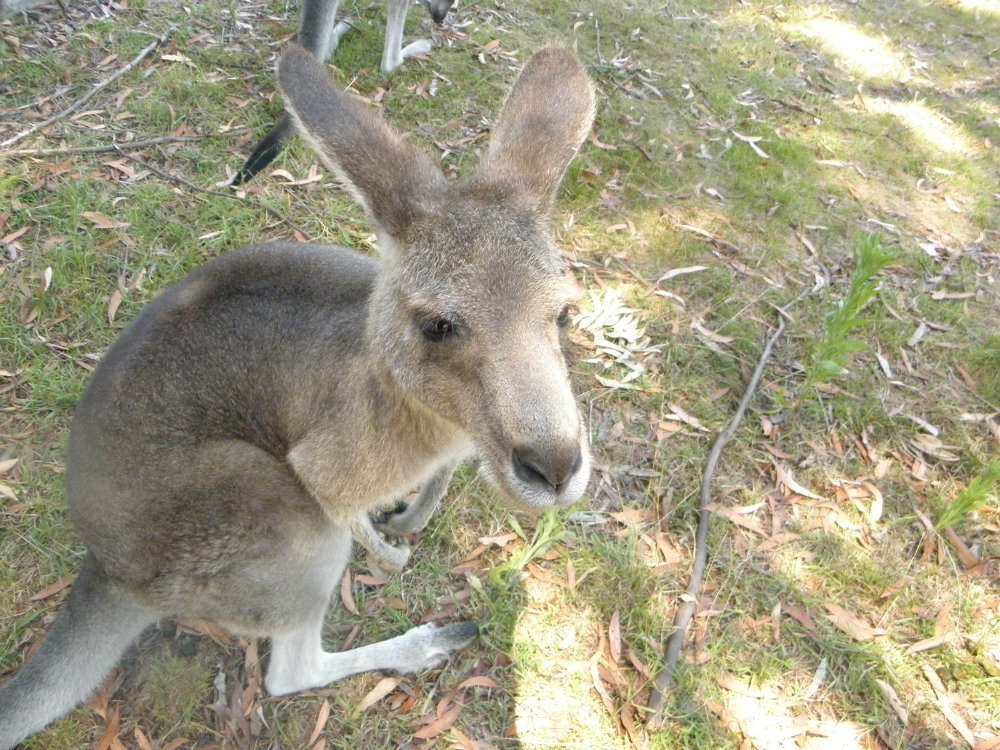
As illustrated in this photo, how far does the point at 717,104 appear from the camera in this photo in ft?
20.4

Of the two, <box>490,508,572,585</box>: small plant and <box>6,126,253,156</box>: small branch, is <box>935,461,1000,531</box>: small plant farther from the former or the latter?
<box>6,126,253,156</box>: small branch

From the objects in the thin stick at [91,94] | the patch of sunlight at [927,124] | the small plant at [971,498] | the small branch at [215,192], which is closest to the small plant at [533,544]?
the small plant at [971,498]

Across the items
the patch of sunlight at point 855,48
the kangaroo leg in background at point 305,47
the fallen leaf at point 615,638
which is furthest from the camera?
the patch of sunlight at point 855,48

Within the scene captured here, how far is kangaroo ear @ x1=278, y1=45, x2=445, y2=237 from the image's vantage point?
2295 mm

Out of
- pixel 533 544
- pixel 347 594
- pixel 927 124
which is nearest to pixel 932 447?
pixel 533 544

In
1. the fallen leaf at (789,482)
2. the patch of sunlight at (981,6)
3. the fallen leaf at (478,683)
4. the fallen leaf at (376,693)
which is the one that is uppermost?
the patch of sunlight at (981,6)

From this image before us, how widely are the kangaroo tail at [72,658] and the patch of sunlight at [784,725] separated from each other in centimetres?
253

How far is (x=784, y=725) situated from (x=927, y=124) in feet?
20.0

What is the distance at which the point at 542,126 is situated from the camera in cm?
261

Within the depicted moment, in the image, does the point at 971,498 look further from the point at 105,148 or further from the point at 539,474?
the point at 105,148

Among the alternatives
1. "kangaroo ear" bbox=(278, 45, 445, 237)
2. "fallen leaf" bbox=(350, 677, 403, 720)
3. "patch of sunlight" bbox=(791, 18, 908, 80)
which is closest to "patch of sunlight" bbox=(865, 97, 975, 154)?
"patch of sunlight" bbox=(791, 18, 908, 80)

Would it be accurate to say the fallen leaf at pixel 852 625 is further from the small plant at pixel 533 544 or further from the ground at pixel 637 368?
the small plant at pixel 533 544

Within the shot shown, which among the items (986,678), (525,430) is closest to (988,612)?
(986,678)

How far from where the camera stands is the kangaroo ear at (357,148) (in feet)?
7.53
